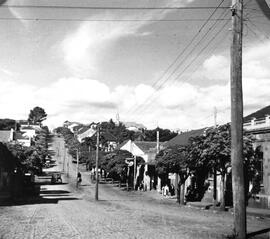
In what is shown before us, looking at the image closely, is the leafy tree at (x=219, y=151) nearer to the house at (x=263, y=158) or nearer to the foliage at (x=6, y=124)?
the house at (x=263, y=158)

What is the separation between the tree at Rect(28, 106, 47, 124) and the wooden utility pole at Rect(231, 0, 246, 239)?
17884 cm

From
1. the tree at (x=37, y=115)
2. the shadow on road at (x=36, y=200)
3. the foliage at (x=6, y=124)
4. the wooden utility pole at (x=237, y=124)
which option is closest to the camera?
the wooden utility pole at (x=237, y=124)

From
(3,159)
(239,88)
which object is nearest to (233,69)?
(239,88)

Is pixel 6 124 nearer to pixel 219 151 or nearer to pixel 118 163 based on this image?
pixel 118 163

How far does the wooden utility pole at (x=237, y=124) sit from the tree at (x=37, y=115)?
178842 mm

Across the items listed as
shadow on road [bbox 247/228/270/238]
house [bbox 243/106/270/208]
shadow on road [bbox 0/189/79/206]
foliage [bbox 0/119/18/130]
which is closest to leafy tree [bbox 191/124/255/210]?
house [bbox 243/106/270/208]

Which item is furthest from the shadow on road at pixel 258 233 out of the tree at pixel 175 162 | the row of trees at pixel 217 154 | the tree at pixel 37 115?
the tree at pixel 37 115

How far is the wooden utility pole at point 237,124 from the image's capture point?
12.2 meters

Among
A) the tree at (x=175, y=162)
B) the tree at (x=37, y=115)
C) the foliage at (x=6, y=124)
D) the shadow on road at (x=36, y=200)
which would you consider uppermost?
the tree at (x=37, y=115)

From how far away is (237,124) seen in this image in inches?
489

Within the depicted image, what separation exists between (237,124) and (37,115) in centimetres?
18107

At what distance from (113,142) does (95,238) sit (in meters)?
104

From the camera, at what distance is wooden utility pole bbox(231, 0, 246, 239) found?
12.2 meters

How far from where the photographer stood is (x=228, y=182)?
101 feet
